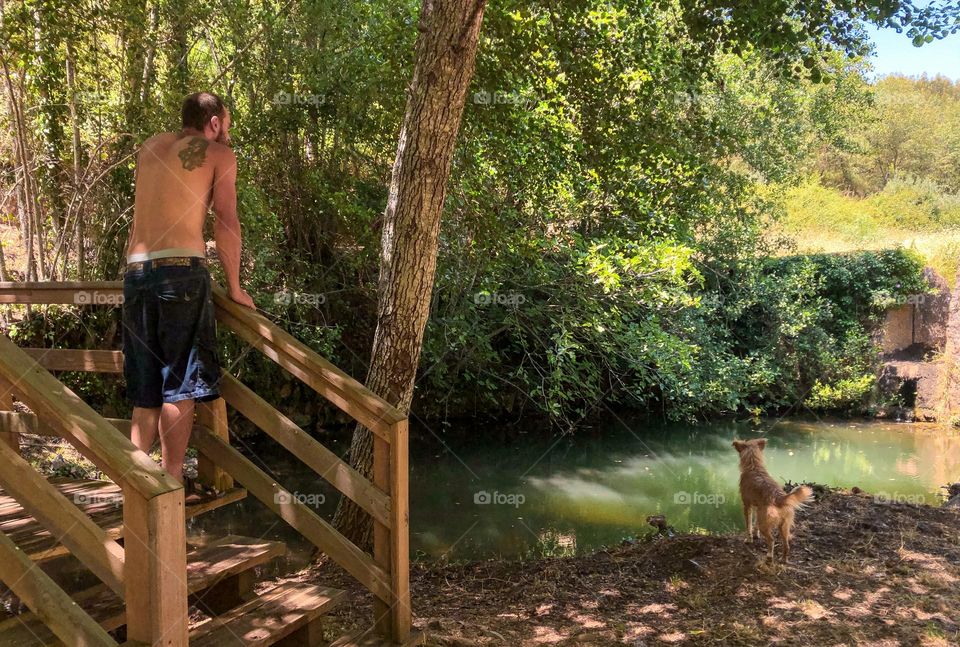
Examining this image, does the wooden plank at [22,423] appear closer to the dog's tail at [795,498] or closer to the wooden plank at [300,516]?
the wooden plank at [300,516]

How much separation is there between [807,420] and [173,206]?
1477 cm

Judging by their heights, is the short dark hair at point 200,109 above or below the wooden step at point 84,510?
above

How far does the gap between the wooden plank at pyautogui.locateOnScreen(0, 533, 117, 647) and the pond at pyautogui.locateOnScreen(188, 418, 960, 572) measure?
13.4 feet

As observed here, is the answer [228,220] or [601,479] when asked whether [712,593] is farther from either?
[601,479]

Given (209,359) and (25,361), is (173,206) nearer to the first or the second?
(209,359)

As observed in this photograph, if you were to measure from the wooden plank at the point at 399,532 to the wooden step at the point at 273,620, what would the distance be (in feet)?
1.02

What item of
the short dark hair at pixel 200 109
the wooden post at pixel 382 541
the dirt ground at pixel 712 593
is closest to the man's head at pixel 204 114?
the short dark hair at pixel 200 109

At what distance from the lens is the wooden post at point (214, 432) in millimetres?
3535

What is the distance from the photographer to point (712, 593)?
15.4ft

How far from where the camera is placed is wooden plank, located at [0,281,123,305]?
11.7 feet

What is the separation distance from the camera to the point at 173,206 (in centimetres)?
310

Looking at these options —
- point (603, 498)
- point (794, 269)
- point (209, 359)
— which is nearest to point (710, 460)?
point (603, 498)

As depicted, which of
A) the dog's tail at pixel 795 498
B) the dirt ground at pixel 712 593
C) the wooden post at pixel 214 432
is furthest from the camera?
the dog's tail at pixel 795 498

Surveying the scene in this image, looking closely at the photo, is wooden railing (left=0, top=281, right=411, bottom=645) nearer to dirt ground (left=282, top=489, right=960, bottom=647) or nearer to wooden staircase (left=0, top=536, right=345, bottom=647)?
wooden staircase (left=0, top=536, right=345, bottom=647)
